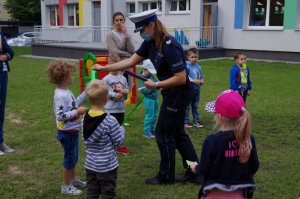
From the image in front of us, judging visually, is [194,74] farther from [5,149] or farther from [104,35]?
[104,35]

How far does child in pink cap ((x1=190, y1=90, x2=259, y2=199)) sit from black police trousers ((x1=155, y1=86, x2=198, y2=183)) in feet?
4.63

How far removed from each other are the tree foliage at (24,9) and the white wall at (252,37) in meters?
24.0

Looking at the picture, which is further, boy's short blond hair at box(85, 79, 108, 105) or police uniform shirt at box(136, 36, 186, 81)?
police uniform shirt at box(136, 36, 186, 81)

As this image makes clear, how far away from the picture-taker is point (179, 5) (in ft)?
73.8

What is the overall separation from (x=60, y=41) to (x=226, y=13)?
375 inches

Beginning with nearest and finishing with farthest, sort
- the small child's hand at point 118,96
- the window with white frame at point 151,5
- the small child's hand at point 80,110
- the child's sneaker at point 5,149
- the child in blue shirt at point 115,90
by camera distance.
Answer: the small child's hand at point 80,110 → the small child's hand at point 118,96 → the child in blue shirt at point 115,90 → the child's sneaker at point 5,149 → the window with white frame at point 151,5

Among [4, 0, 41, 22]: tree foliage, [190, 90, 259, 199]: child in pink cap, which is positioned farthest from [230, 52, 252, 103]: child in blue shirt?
[4, 0, 41, 22]: tree foliage

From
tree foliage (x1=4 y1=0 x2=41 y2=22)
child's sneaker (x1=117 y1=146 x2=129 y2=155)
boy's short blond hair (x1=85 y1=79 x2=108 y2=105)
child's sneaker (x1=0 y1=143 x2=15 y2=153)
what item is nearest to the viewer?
boy's short blond hair (x1=85 y1=79 x2=108 y2=105)

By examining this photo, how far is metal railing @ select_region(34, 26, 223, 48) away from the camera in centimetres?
1973

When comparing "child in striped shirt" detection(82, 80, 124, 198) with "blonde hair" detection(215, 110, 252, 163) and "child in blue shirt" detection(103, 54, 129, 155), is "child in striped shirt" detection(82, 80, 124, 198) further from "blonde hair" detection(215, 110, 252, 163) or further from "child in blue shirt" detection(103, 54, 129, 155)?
"child in blue shirt" detection(103, 54, 129, 155)

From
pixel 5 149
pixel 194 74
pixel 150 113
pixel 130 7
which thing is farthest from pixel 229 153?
pixel 130 7

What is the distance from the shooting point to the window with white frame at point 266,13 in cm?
1829

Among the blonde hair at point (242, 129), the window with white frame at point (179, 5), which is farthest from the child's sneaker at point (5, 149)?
the window with white frame at point (179, 5)

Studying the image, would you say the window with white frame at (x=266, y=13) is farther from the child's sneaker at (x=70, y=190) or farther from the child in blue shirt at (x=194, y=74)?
the child's sneaker at (x=70, y=190)
